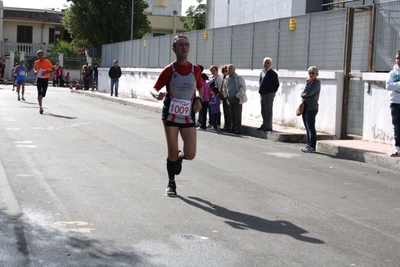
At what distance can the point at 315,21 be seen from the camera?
1973 centimetres

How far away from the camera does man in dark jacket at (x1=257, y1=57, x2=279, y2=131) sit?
712 inches

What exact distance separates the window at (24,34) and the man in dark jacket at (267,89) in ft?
194

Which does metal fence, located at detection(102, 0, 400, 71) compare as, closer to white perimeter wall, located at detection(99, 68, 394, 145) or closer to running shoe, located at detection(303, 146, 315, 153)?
white perimeter wall, located at detection(99, 68, 394, 145)

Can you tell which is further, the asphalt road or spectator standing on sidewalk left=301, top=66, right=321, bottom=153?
spectator standing on sidewalk left=301, top=66, right=321, bottom=153

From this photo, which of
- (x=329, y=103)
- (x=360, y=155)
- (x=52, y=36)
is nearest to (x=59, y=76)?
(x=52, y=36)

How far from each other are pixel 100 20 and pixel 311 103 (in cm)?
4291

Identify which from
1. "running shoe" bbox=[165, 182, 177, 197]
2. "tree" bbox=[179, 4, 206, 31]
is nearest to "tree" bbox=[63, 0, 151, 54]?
"tree" bbox=[179, 4, 206, 31]

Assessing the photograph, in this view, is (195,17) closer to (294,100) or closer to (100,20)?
(100,20)

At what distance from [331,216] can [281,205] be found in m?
0.76

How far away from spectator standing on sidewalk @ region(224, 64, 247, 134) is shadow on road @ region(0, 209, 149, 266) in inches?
480

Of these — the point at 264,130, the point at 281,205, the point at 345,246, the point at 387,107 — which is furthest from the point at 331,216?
the point at 264,130

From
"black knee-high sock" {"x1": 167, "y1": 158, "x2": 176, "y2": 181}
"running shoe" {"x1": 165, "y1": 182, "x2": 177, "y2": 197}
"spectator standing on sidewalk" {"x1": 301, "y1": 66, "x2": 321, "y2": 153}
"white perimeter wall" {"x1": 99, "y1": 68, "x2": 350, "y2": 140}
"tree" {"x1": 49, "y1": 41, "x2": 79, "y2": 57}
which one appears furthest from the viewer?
"tree" {"x1": 49, "y1": 41, "x2": 79, "y2": 57}

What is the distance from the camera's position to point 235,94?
1903 cm

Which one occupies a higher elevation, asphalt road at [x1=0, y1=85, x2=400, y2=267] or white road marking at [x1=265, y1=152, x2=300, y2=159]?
white road marking at [x1=265, y1=152, x2=300, y2=159]
